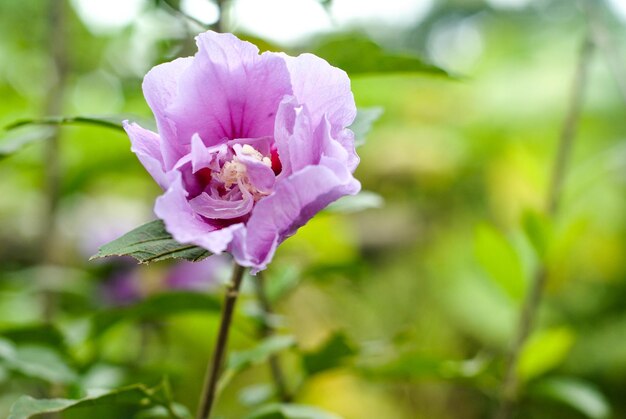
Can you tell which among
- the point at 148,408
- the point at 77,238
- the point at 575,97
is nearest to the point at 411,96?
the point at 77,238

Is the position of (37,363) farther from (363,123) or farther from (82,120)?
(363,123)

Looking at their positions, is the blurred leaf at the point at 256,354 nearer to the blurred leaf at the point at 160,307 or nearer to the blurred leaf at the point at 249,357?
the blurred leaf at the point at 249,357

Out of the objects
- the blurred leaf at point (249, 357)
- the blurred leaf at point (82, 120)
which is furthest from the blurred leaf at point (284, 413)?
the blurred leaf at point (82, 120)

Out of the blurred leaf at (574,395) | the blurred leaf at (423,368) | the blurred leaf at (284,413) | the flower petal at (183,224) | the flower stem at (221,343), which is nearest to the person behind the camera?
the flower petal at (183,224)

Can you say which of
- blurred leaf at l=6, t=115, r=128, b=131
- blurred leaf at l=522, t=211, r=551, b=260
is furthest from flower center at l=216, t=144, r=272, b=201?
blurred leaf at l=522, t=211, r=551, b=260

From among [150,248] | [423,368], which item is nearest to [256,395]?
[423,368]

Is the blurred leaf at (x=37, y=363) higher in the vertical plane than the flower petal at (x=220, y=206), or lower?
lower
